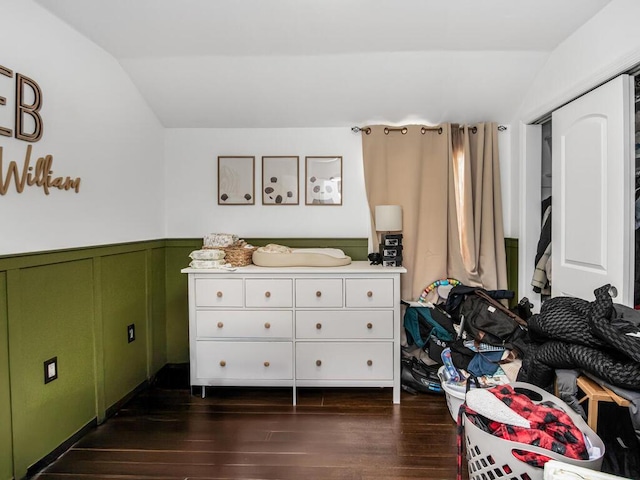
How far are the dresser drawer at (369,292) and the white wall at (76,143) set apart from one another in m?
1.60

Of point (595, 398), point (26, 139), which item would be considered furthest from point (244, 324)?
point (595, 398)

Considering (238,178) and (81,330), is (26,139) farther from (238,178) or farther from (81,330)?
(238,178)

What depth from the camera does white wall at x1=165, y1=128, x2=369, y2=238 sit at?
3.27 meters

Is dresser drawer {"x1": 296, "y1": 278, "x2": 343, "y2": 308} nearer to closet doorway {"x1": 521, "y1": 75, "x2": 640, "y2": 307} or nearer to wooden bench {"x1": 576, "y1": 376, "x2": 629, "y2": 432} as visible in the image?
closet doorway {"x1": 521, "y1": 75, "x2": 640, "y2": 307}

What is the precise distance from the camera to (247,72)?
2.80 metres

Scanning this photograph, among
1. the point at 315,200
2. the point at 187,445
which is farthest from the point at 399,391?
the point at 315,200

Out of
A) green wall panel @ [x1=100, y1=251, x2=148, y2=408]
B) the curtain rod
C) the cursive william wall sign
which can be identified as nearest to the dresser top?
green wall panel @ [x1=100, y1=251, x2=148, y2=408]

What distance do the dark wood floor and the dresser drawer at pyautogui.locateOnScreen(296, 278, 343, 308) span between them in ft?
2.19

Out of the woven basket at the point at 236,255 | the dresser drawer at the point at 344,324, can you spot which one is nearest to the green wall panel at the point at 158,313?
the woven basket at the point at 236,255

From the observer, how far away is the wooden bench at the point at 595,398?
1.36 m

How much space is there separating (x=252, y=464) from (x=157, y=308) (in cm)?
164

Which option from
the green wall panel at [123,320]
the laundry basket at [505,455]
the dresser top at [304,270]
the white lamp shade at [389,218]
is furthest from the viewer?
the white lamp shade at [389,218]

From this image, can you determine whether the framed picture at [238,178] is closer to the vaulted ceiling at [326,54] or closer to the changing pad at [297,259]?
the vaulted ceiling at [326,54]

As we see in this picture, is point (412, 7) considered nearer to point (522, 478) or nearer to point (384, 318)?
point (384, 318)
